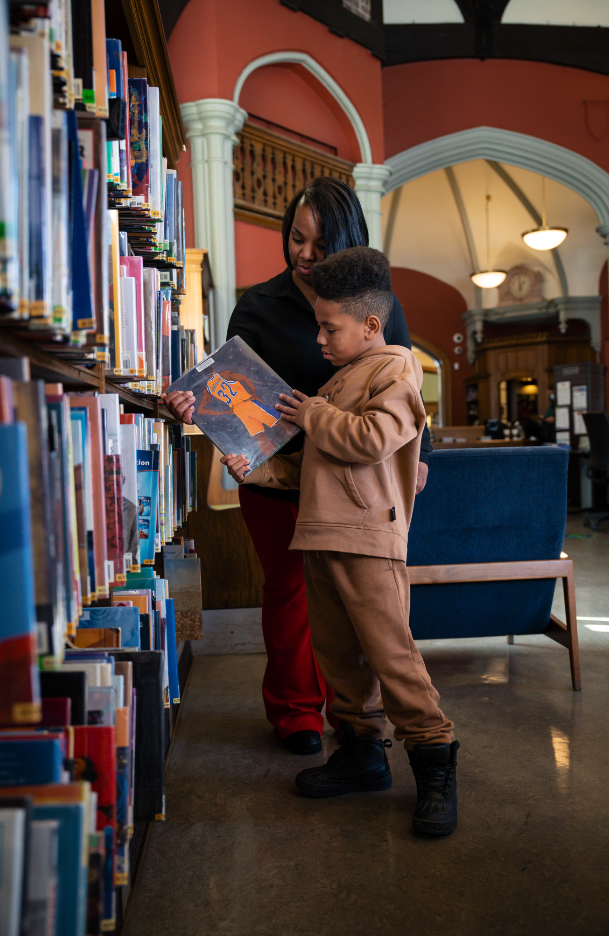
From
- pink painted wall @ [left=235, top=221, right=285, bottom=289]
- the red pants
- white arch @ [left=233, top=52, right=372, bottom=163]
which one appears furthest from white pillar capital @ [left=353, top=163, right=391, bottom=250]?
the red pants

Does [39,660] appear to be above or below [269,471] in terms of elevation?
below

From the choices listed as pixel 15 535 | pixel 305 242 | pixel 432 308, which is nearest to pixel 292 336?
pixel 305 242

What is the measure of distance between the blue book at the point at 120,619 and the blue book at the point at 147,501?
0.77 ft

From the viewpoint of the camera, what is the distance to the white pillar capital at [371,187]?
23.3 ft

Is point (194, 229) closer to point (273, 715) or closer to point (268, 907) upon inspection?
point (273, 715)

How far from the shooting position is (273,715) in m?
2.08

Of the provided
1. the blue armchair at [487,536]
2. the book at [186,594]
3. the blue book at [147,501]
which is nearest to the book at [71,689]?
the blue book at [147,501]

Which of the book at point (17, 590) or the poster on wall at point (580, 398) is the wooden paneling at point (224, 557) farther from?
the poster on wall at point (580, 398)

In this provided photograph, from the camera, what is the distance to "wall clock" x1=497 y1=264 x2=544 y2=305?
13297 mm

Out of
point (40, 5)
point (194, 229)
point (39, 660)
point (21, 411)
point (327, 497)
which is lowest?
point (39, 660)

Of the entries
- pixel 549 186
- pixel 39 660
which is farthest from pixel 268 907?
pixel 549 186

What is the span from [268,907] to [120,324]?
3.63ft

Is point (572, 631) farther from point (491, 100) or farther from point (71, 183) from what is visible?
Result: point (491, 100)

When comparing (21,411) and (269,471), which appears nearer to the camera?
(21,411)
